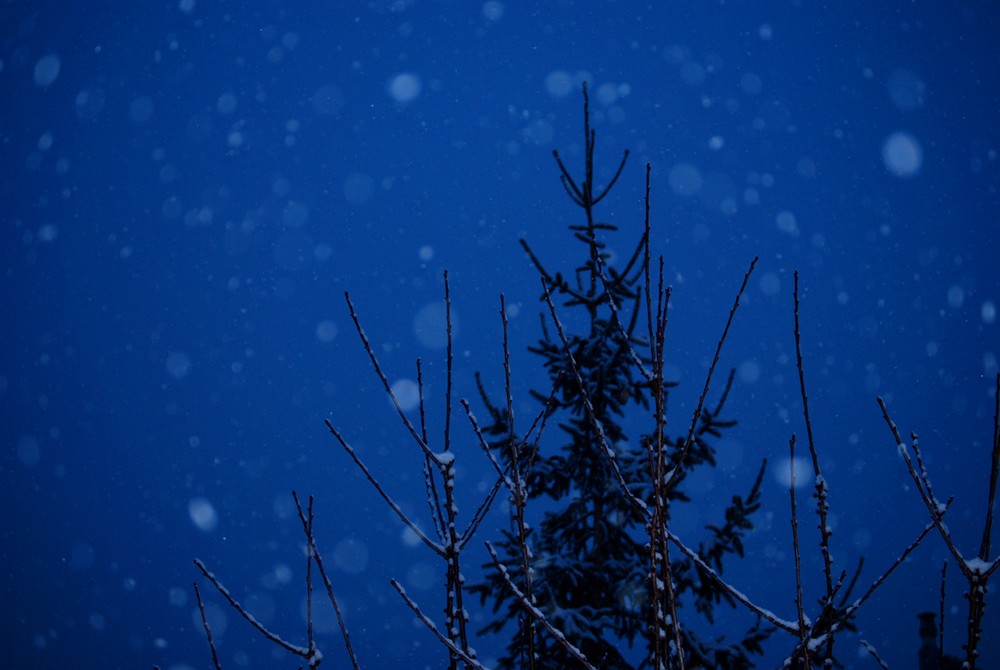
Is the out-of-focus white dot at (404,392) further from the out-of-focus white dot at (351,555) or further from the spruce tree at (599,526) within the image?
the spruce tree at (599,526)

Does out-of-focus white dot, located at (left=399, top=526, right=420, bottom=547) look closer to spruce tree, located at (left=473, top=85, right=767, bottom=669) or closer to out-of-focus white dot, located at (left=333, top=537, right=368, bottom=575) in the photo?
out-of-focus white dot, located at (left=333, top=537, right=368, bottom=575)

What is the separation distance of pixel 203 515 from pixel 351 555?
4873 cm

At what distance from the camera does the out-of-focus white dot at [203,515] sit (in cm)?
16588

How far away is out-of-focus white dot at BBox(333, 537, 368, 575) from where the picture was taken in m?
156

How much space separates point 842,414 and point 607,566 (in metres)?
187

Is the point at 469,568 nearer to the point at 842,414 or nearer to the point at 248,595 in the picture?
the point at 248,595

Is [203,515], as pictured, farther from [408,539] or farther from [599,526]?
[599,526]

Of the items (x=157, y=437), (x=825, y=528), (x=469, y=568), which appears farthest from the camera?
(x=157, y=437)

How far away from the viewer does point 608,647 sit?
4027 millimetres

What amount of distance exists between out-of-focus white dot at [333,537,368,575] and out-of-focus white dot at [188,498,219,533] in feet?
113

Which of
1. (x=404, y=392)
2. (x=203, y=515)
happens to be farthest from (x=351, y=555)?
(x=404, y=392)

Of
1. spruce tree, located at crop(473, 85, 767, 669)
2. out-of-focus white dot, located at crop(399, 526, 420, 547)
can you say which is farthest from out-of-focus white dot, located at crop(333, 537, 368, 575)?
spruce tree, located at crop(473, 85, 767, 669)

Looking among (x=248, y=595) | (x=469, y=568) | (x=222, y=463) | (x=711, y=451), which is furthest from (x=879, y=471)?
(x=222, y=463)

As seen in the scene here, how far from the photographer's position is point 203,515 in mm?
173000
